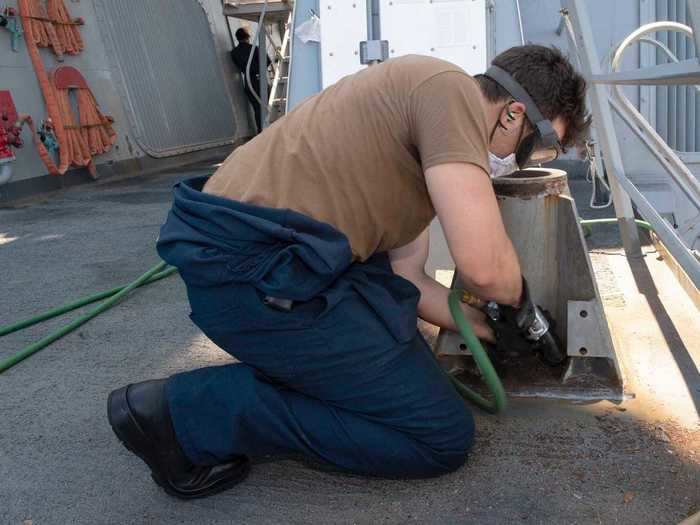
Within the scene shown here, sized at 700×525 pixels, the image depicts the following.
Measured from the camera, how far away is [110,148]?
8.12 meters

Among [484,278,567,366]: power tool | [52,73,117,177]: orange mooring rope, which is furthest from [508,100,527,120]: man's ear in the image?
[52,73,117,177]: orange mooring rope

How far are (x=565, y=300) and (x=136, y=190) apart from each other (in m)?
5.70

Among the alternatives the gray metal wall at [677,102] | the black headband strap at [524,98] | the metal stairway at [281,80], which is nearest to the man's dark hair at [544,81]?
the black headband strap at [524,98]

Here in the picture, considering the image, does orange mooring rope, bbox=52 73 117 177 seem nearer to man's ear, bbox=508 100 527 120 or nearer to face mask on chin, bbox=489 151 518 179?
face mask on chin, bbox=489 151 518 179

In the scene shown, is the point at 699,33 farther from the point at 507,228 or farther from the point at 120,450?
the point at 120,450

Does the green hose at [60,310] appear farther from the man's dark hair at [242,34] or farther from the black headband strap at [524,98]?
the man's dark hair at [242,34]

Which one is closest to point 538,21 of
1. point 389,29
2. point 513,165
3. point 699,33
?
point 389,29

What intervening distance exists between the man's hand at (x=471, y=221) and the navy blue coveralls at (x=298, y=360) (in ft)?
0.73

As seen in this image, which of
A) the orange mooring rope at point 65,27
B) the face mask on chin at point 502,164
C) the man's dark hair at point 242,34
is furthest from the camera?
the man's dark hair at point 242,34

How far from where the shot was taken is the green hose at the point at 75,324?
2.54 m

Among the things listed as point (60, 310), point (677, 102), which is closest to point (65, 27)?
point (60, 310)

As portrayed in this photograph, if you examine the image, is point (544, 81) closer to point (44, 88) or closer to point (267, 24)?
point (44, 88)

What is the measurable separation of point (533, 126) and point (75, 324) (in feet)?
6.67

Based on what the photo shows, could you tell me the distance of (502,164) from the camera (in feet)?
5.95
